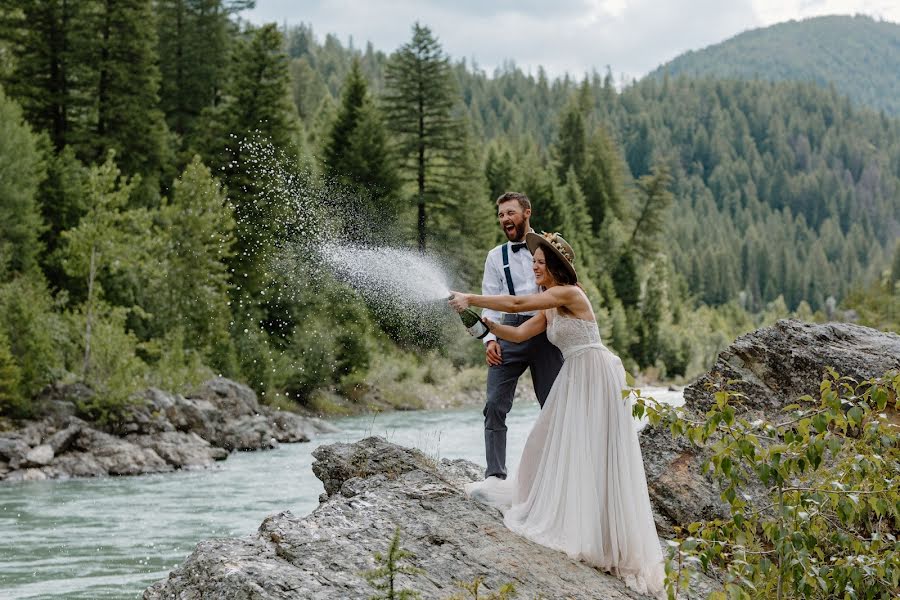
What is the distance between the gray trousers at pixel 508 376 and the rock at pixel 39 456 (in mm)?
20554

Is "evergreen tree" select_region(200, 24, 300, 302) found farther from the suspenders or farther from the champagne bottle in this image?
the champagne bottle

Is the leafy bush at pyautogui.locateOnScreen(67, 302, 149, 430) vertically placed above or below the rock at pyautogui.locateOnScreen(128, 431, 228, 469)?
above

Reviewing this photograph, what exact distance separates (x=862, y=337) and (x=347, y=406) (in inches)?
1439

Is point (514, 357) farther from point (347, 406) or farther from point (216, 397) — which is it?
point (347, 406)

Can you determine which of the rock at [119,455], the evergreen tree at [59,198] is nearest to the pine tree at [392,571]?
the rock at [119,455]

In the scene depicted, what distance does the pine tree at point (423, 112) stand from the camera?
178 ft

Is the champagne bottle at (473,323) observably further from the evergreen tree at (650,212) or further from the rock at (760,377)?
the evergreen tree at (650,212)

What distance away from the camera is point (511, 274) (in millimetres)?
8375

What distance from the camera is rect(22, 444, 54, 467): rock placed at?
2547cm

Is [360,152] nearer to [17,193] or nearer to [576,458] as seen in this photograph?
[17,193]

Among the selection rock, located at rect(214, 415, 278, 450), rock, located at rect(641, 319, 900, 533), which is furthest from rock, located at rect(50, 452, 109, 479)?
rock, located at rect(641, 319, 900, 533)

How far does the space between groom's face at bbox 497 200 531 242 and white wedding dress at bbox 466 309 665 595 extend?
967 mm

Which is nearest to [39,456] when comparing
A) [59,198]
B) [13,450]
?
[13,450]

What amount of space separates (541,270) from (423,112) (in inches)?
1904
